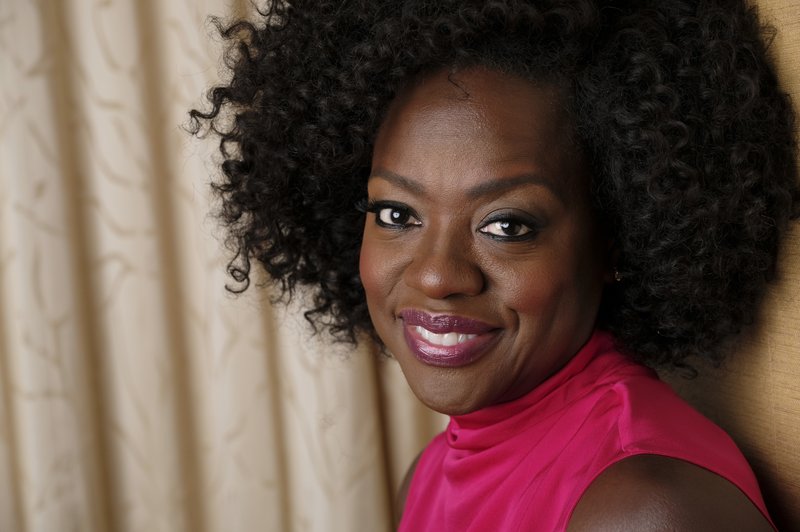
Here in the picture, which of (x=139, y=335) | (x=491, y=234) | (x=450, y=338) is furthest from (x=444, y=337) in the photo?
(x=139, y=335)

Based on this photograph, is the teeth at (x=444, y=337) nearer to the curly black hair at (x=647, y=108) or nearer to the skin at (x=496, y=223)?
the skin at (x=496, y=223)

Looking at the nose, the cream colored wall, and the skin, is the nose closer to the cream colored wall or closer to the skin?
the skin

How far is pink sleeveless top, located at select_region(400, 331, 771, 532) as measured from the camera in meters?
0.97

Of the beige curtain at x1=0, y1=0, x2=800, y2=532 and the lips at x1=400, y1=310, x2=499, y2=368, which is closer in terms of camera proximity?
the lips at x1=400, y1=310, x2=499, y2=368

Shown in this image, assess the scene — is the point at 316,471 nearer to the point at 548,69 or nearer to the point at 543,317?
the point at 543,317

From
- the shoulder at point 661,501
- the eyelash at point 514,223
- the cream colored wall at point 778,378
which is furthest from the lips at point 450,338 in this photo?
the cream colored wall at point 778,378

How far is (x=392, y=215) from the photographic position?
3.78ft

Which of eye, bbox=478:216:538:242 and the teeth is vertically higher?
eye, bbox=478:216:538:242

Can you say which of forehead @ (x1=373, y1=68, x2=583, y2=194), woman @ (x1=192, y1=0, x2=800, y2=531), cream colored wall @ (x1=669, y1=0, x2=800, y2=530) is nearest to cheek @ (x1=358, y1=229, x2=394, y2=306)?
woman @ (x1=192, y1=0, x2=800, y2=531)

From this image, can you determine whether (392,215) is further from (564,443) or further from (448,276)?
(564,443)

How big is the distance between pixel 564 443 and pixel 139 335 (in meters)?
0.89

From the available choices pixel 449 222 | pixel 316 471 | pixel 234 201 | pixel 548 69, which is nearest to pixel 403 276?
pixel 449 222

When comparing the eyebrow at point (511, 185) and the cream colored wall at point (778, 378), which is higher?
the eyebrow at point (511, 185)

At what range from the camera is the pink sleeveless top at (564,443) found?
38.3 inches
